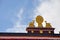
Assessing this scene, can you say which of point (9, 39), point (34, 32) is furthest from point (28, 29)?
point (9, 39)

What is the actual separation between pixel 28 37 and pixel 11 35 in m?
2.14

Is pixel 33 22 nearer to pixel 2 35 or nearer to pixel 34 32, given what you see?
pixel 34 32

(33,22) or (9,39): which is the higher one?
(33,22)

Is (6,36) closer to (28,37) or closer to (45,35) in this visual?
(28,37)

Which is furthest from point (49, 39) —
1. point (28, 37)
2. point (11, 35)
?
point (11, 35)

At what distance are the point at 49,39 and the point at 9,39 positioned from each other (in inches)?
198

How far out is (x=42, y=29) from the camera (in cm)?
2845

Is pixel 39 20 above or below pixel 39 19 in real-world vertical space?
below

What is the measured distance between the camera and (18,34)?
1081 inches

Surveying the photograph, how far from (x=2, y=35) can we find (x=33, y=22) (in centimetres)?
448

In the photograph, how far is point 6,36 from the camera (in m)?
27.3

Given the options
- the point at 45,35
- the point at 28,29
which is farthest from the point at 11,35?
the point at 45,35

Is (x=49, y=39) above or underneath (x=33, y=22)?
underneath

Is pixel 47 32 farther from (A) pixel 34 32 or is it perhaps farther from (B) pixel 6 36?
(B) pixel 6 36
